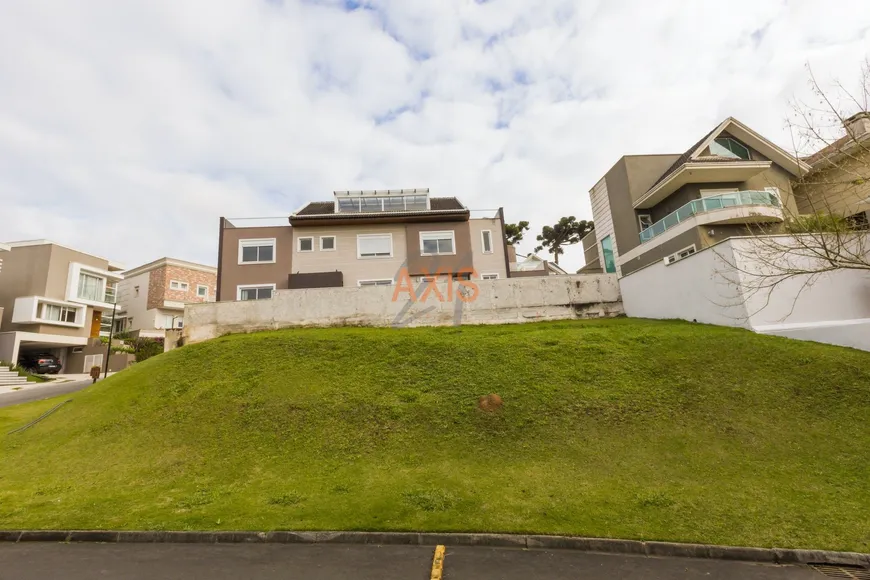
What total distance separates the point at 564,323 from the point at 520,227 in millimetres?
31315

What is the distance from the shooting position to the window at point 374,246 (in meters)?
26.2

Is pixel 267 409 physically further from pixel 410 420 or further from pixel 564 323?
pixel 564 323

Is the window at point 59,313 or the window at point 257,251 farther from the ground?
the window at point 257,251

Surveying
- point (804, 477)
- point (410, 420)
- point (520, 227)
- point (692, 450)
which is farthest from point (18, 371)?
point (520, 227)

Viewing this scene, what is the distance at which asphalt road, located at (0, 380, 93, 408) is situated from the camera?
1989cm

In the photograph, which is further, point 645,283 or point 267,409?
point 645,283

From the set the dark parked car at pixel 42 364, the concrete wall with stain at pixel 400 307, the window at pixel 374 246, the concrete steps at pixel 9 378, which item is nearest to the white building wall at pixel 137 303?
the dark parked car at pixel 42 364

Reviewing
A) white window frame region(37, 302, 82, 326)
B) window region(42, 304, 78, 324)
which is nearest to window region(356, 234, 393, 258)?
white window frame region(37, 302, 82, 326)

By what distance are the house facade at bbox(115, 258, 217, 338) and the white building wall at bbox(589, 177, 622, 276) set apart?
4084 centimetres

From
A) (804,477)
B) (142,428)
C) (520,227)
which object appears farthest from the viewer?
(520,227)

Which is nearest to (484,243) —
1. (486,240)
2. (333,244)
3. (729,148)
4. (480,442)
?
(486,240)

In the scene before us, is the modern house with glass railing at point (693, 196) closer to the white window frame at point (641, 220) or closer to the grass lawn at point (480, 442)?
the white window frame at point (641, 220)

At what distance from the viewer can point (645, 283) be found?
18.7m

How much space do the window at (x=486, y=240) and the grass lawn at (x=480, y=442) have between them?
41.7ft
